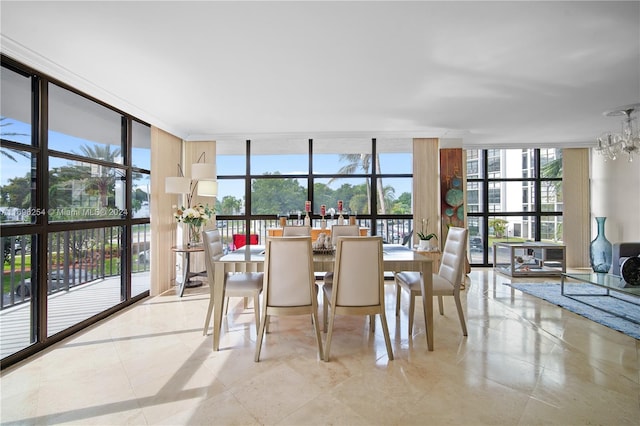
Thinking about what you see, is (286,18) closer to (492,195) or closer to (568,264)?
(492,195)

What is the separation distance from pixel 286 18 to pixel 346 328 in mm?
2710

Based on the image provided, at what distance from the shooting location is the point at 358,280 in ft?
7.80

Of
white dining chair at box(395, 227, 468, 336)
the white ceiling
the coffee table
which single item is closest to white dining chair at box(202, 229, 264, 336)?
white dining chair at box(395, 227, 468, 336)

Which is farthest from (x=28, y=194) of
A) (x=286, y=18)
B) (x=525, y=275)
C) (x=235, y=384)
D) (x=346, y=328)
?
(x=525, y=275)

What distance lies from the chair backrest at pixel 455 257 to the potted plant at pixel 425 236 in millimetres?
1204

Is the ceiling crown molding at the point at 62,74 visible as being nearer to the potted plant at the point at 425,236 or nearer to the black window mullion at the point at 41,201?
the black window mullion at the point at 41,201

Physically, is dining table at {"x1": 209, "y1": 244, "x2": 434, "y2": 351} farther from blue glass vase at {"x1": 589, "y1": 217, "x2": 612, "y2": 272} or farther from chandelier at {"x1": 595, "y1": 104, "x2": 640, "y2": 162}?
blue glass vase at {"x1": 589, "y1": 217, "x2": 612, "y2": 272}

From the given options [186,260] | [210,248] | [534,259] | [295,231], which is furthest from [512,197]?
[186,260]

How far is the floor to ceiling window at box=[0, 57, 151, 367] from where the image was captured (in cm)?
248

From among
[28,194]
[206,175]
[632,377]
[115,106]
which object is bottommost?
[632,377]

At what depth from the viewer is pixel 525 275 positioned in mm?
5238

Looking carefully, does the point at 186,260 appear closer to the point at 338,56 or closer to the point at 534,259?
the point at 338,56

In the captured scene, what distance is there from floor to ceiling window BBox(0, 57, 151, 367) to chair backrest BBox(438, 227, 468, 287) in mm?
3672

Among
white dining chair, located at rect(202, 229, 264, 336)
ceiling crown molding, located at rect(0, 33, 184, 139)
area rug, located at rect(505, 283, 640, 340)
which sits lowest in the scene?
area rug, located at rect(505, 283, 640, 340)
